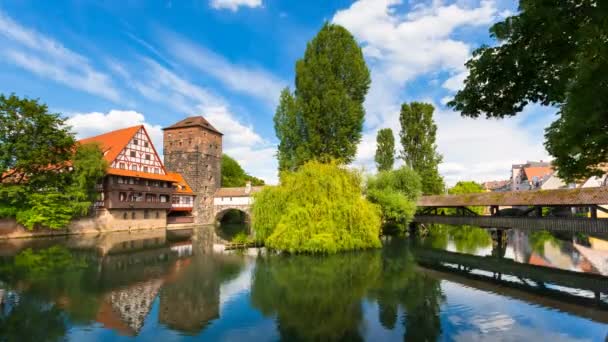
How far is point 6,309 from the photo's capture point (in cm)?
1093

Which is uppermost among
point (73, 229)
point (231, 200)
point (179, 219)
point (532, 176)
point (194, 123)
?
point (194, 123)

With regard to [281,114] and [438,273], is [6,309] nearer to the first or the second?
[438,273]

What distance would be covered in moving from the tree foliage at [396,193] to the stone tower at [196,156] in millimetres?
28986

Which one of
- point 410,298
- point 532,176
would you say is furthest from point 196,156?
point 532,176

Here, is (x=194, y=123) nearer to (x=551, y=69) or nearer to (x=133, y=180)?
(x=133, y=180)

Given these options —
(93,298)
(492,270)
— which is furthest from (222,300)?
(492,270)

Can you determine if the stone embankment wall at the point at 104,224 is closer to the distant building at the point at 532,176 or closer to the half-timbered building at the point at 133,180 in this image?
the half-timbered building at the point at 133,180

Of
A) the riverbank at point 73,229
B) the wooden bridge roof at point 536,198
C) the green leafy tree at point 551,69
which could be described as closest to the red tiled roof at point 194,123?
the riverbank at point 73,229

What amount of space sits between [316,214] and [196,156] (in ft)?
116

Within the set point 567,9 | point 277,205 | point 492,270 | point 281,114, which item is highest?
point 281,114

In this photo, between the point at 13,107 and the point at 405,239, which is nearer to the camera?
the point at 13,107

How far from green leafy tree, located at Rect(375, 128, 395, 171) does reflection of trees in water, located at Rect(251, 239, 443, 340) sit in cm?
2169

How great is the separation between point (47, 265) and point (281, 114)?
1920 cm

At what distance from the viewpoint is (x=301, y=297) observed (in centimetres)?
1252
